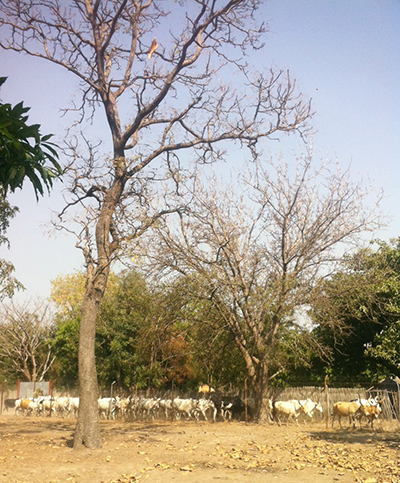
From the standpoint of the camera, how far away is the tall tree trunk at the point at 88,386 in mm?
12906

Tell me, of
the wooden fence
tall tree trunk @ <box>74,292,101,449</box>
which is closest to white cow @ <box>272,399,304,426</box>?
the wooden fence

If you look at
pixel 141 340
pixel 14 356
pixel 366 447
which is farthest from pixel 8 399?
pixel 366 447

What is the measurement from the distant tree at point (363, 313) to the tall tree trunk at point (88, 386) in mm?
9860

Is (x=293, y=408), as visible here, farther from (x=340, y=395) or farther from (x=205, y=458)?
(x=205, y=458)

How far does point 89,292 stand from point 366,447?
8.37 meters

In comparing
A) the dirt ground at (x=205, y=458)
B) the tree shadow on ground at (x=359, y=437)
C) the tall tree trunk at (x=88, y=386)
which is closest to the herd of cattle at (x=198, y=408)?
the tree shadow on ground at (x=359, y=437)

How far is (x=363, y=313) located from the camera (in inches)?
941

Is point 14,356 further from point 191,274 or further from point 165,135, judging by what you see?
point 165,135

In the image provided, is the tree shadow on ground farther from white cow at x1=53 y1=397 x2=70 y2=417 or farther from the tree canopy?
white cow at x1=53 y1=397 x2=70 y2=417

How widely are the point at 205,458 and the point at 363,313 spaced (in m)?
14.4

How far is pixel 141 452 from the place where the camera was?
12.3 metres

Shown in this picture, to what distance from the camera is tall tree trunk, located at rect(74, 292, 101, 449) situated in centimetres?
1291

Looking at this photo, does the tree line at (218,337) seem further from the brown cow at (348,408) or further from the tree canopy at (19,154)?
the tree canopy at (19,154)

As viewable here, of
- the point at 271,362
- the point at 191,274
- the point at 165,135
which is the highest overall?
the point at 165,135
